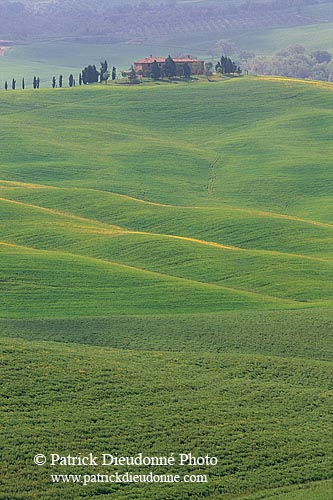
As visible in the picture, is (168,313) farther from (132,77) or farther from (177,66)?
(177,66)

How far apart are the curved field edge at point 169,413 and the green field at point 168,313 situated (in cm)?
7

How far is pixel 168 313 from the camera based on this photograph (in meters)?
46.7

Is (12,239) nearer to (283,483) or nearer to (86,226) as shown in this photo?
(86,226)

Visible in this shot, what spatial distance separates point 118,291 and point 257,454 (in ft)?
67.7

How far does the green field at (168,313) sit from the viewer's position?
98.5ft

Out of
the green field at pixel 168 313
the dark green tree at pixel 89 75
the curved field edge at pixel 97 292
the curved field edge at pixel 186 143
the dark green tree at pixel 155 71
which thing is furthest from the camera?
the dark green tree at pixel 89 75

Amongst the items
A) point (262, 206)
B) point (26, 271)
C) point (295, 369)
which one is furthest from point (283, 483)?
point (262, 206)

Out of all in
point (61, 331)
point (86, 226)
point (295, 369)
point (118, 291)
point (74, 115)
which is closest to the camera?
point (295, 369)

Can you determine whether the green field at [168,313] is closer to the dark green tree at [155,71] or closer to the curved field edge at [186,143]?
the curved field edge at [186,143]

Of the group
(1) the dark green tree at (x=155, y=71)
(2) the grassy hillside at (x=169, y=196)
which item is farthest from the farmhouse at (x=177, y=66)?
(2) the grassy hillside at (x=169, y=196)

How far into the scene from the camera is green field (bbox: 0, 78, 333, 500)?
1182 inches

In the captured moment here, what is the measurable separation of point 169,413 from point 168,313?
46.7ft

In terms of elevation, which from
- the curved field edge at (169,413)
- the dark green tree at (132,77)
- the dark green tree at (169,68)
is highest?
the dark green tree at (169,68)

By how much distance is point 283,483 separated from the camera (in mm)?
28781
